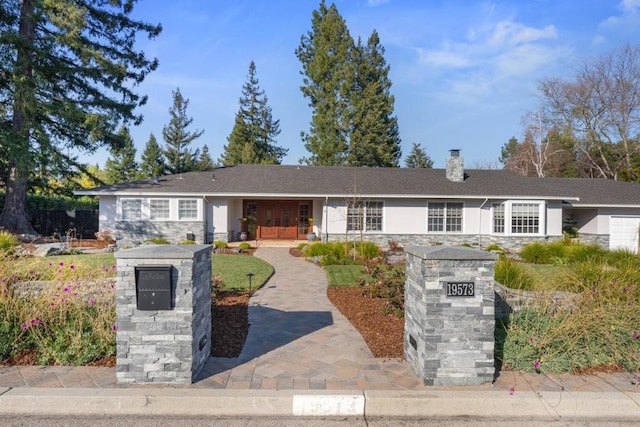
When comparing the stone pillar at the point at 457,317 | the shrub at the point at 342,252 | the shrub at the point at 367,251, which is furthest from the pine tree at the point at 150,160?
the stone pillar at the point at 457,317

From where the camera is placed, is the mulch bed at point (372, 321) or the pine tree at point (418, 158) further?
the pine tree at point (418, 158)

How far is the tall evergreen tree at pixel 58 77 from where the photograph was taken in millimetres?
15375

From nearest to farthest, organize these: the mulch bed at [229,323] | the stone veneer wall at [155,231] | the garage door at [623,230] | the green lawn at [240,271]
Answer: the mulch bed at [229,323]
the green lawn at [240,271]
the stone veneer wall at [155,231]
the garage door at [623,230]

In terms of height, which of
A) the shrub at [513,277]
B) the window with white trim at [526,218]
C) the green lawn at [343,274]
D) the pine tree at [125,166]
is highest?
the pine tree at [125,166]

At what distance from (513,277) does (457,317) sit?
3.09m

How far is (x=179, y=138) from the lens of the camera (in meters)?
35.7

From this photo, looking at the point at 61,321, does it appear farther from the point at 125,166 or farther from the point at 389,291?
the point at 125,166

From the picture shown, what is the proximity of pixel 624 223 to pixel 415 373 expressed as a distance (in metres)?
20.1

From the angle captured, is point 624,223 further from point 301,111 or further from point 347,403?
point 301,111

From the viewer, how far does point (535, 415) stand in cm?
330

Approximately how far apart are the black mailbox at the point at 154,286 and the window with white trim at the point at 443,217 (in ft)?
49.2

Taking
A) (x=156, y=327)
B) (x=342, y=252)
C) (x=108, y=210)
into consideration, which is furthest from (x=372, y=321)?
(x=108, y=210)

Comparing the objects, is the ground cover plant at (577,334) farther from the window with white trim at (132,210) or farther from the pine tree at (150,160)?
the pine tree at (150,160)

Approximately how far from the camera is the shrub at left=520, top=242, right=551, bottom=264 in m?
13.2
